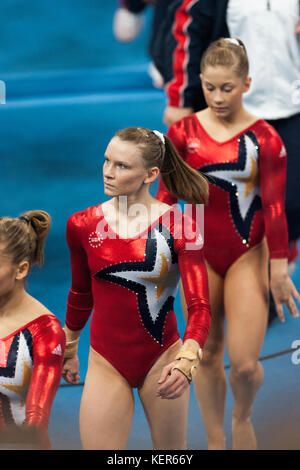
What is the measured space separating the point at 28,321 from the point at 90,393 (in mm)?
347

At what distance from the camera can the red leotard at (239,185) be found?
3273 millimetres

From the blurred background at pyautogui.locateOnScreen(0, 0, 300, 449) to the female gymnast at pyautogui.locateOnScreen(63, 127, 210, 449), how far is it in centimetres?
65

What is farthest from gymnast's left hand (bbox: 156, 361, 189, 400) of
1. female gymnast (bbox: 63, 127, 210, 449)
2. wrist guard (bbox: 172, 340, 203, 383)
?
female gymnast (bbox: 63, 127, 210, 449)

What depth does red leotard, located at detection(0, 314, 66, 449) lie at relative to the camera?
2.47 meters

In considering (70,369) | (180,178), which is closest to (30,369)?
(70,369)

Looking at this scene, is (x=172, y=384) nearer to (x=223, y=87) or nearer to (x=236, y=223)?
(x=236, y=223)

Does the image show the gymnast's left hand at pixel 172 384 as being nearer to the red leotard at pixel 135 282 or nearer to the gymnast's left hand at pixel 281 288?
the red leotard at pixel 135 282

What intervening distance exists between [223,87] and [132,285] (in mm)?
892

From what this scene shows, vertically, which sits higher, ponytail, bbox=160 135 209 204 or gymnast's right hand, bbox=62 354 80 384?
ponytail, bbox=160 135 209 204

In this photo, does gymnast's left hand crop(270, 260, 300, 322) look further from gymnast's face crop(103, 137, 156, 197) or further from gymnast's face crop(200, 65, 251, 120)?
gymnast's face crop(103, 137, 156, 197)

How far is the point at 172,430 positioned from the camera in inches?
110
